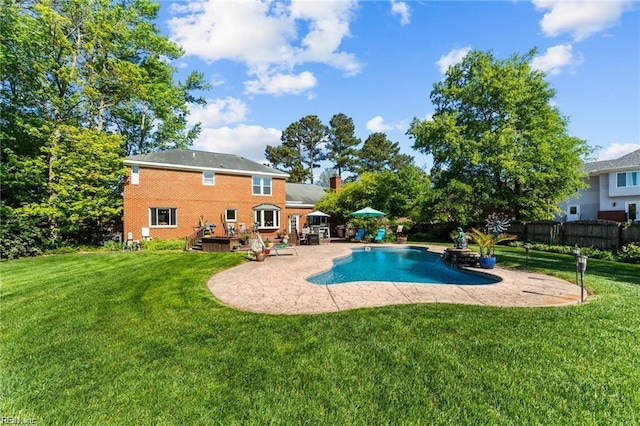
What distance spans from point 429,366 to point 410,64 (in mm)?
12962

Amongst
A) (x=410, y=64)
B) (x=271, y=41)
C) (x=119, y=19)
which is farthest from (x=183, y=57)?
(x=410, y=64)

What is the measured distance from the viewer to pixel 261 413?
2803 millimetres

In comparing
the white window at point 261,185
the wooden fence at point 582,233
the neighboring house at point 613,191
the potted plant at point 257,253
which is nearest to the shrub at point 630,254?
the wooden fence at point 582,233

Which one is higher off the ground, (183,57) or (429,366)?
(183,57)

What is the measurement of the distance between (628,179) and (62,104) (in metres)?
41.0

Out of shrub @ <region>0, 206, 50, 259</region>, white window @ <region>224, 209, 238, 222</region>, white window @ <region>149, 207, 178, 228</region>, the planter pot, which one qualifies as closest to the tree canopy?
white window @ <region>224, 209, 238, 222</region>

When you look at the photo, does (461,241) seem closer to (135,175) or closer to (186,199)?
(186,199)

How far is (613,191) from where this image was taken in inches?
992

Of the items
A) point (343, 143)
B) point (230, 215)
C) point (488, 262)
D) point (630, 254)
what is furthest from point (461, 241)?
point (343, 143)

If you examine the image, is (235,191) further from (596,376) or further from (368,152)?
(368,152)

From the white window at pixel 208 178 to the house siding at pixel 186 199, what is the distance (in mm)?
207

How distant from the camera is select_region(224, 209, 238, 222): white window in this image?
22278 mm

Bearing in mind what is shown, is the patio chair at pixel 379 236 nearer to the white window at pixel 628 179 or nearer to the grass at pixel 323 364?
the grass at pixel 323 364

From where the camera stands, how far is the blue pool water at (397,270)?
9.97 metres
